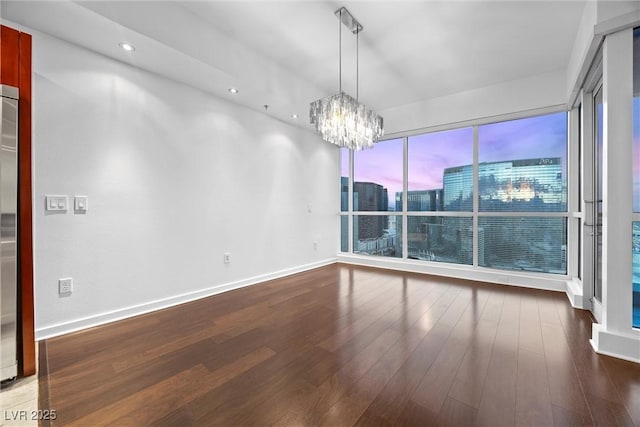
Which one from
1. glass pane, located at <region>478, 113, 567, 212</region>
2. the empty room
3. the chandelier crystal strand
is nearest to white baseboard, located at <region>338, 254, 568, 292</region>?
the empty room

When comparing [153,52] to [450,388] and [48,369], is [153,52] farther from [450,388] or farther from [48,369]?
[450,388]

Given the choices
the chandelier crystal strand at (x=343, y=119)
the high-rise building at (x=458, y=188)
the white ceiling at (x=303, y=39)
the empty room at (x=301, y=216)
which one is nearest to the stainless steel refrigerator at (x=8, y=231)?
the empty room at (x=301, y=216)

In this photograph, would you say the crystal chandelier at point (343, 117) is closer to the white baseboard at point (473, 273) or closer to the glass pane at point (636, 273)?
the glass pane at point (636, 273)

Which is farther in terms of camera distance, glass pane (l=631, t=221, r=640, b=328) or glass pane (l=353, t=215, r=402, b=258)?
glass pane (l=353, t=215, r=402, b=258)

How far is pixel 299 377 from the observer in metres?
1.67

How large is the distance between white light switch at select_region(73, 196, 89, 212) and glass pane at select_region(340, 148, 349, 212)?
413 centimetres

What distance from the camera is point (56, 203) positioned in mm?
2223

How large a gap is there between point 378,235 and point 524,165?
2552 mm

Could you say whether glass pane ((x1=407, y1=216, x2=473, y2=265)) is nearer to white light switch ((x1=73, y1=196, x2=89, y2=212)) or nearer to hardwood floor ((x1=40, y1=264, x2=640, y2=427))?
hardwood floor ((x1=40, y1=264, x2=640, y2=427))

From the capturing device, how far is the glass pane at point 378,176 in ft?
16.3

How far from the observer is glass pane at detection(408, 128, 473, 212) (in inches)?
166

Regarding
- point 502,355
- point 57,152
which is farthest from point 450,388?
point 57,152

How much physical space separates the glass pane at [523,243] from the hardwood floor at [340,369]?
0.87 m

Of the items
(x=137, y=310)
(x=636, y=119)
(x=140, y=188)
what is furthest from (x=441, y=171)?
(x=137, y=310)
